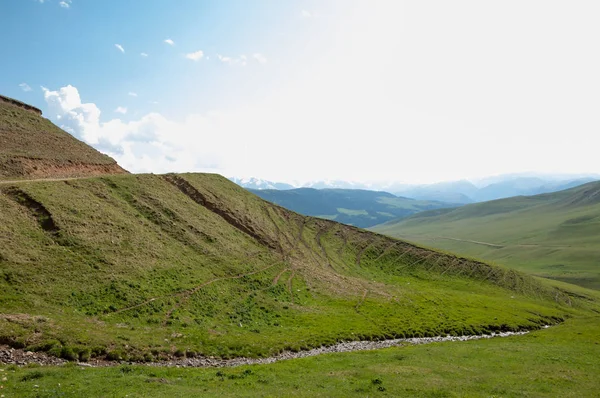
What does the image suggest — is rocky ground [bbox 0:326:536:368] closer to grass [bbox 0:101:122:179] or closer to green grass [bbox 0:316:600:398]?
green grass [bbox 0:316:600:398]

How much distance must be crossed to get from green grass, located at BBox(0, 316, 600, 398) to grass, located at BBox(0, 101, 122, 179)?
46.0 meters

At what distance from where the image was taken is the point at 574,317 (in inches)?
2825

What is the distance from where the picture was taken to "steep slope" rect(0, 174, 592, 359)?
104ft

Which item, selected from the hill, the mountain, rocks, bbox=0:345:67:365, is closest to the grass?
the hill

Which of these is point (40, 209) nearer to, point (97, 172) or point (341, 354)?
point (97, 172)

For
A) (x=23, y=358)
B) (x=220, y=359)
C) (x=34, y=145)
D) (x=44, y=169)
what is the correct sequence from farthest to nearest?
(x=34, y=145) → (x=44, y=169) → (x=220, y=359) → (x=23, y=358)

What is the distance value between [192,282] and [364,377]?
26.9 m

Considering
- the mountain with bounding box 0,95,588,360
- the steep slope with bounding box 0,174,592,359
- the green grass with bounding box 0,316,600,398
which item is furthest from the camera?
the steep slope with bounding box 0,174,592,359

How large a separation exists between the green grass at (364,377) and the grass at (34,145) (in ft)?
151

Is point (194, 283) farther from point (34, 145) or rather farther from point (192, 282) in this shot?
point (34, 145)

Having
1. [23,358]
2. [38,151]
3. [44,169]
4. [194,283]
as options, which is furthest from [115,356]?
[38,151]

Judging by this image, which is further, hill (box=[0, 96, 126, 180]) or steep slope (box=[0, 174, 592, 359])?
hill (box=[0, 96, 126, 180])

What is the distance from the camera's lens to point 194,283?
149 ft

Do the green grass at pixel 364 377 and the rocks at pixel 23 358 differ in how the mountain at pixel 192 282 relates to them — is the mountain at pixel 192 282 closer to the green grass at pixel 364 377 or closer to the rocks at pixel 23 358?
the rocks at pixel 23 358
